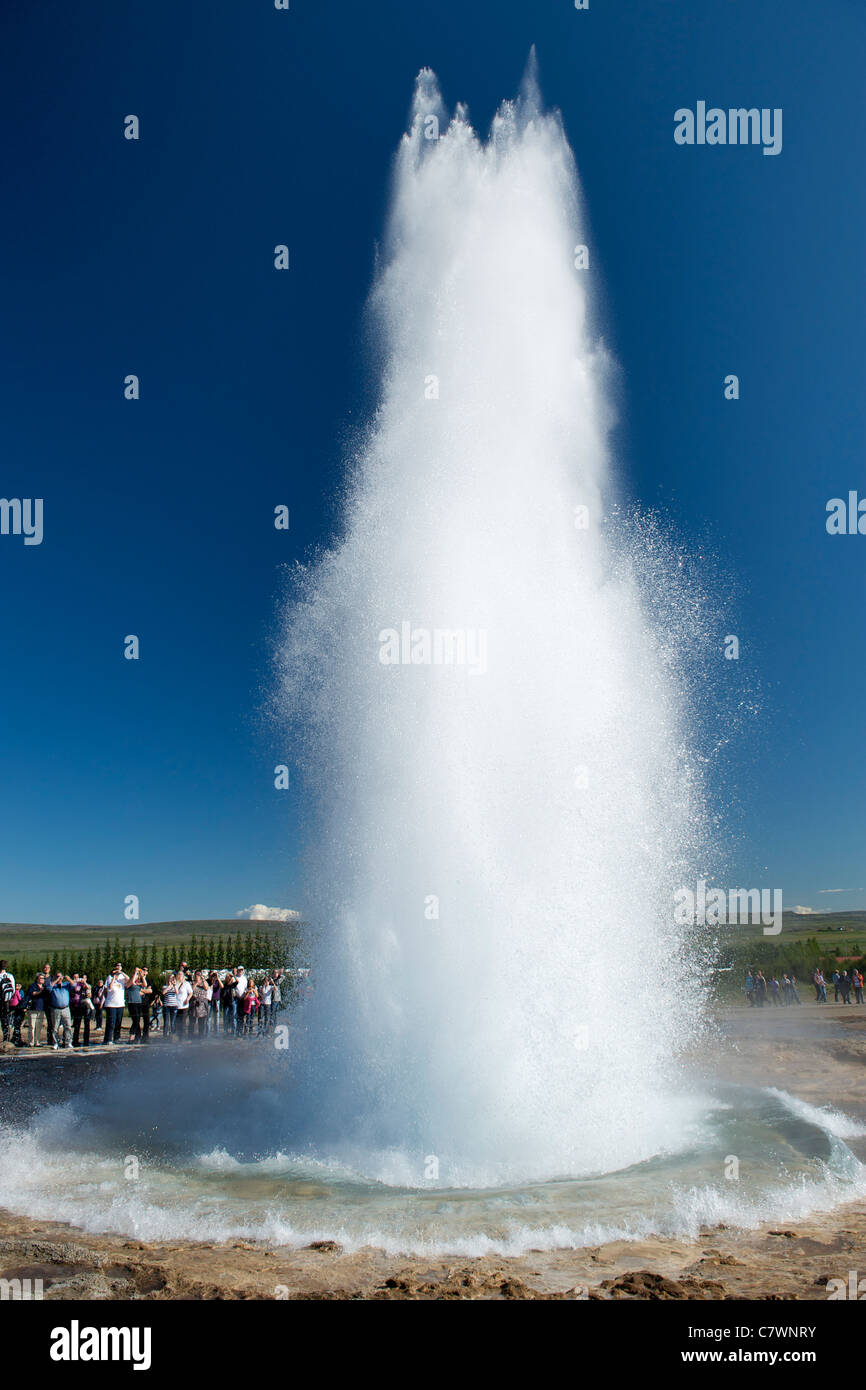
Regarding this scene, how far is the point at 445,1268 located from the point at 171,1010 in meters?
15.3

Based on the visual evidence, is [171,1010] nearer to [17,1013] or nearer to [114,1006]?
[114,1006]

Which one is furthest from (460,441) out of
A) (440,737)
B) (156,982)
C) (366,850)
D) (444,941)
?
(156,982)

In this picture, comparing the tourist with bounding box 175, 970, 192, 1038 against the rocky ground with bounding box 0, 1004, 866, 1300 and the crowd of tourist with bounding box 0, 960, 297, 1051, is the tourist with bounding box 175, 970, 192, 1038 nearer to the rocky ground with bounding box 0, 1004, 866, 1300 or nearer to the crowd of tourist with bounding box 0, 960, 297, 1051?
the crowd of tourist with bounding box 0, 960, 297, 1051

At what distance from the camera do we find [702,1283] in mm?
5660

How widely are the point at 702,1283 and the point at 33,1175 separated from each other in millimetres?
7097

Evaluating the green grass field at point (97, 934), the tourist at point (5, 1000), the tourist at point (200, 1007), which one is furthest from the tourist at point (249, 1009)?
the green grass field at point (97, 934)

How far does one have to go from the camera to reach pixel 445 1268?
19.6ft

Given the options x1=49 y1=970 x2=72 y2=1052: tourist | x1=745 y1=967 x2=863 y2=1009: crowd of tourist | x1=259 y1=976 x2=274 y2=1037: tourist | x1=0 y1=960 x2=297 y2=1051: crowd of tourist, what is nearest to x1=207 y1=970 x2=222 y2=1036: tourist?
x1=0 y1=960 x2=297 y2=1051: crowd of tourist

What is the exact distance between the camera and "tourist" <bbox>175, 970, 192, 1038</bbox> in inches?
761

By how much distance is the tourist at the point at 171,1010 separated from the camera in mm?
19125

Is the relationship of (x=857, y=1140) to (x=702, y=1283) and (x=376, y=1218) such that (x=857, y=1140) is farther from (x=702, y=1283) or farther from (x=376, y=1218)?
(x=376, y=1218)

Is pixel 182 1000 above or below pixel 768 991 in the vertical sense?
above

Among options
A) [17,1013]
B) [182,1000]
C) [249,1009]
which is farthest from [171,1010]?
[17,1013]
